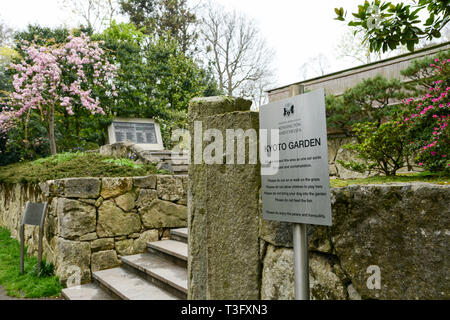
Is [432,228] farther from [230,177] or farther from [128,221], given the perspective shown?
[128,221]

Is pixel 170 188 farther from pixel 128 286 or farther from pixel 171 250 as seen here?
pixel 128 286

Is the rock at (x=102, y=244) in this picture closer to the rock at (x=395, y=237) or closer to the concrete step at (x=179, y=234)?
the concrete step at (x=179, y=234)

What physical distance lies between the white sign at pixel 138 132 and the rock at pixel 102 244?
651 centimetres

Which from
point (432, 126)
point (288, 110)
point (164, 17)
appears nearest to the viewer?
point (288, 110)

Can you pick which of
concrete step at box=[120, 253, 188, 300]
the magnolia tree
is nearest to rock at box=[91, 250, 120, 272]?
concrete step at box=[120, 253, 188, 300]

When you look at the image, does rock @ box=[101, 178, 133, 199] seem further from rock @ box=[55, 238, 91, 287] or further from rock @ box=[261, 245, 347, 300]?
rock @ box=[261, 245, 347, 300]

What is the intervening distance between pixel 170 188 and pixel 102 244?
3.97 ft

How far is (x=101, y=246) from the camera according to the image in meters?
4.03

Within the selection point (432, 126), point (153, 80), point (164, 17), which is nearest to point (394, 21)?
point (432, 126)

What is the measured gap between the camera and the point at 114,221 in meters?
4.16

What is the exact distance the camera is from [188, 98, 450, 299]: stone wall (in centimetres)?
133

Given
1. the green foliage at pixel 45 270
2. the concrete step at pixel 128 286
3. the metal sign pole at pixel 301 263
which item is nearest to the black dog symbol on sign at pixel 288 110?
the metal sign pole at pixel 301 263

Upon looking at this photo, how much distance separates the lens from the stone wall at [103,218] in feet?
12.6
